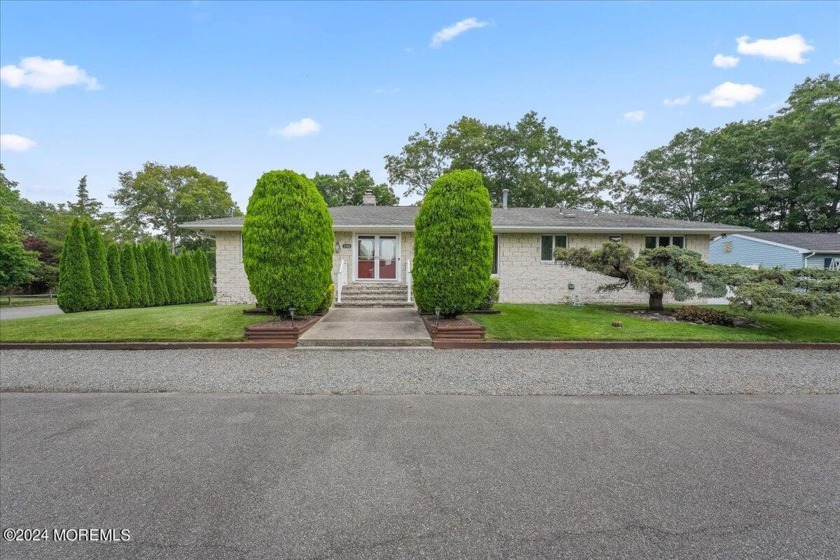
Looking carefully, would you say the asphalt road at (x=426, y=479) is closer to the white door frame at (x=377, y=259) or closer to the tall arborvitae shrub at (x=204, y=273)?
the white door frame at (x=377, y=259)

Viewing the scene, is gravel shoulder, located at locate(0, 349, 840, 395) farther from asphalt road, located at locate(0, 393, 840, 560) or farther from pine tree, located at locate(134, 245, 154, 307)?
pine tree, located at locate(134, 245, 154, 307)

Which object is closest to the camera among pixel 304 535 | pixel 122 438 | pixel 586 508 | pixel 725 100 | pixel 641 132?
pixel 304 535

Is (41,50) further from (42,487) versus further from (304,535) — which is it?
(304,535)

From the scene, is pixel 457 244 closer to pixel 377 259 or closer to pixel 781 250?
pixel 377 259

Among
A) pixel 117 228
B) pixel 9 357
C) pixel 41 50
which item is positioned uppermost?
pixel 41 50

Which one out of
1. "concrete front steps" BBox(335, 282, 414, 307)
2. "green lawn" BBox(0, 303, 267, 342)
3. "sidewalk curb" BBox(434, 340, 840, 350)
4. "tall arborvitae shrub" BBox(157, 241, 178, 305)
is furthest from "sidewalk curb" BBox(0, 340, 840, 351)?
"tall arborvitae shrub" BBox(157, 241, 178, 305)

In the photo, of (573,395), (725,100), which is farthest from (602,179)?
(573,395)

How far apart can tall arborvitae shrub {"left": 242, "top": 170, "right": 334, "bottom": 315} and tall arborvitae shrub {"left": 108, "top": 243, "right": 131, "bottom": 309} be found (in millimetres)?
9578

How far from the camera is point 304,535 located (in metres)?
1.90

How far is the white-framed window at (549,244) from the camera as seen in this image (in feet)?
39.7

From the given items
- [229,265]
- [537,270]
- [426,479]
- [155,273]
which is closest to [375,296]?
[229,265]

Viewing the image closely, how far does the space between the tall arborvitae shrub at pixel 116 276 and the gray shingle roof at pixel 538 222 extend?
3.71m

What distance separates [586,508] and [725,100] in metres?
28.7

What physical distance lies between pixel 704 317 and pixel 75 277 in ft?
60.1
